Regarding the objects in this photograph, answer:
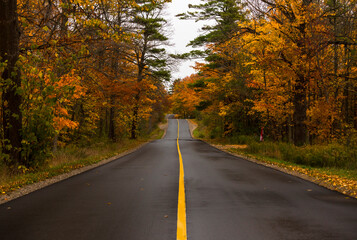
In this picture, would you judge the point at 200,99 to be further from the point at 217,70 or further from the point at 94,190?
the point at 94,190

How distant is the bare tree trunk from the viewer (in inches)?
364

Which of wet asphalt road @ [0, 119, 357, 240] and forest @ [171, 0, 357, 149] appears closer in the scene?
wet asphalt road @ [0, 119, 357, 240]

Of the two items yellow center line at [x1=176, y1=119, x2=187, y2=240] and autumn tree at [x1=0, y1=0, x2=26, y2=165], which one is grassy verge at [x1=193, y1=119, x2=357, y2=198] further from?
autumn tree at [x1=0, y1=0, x2=26, y2=165]

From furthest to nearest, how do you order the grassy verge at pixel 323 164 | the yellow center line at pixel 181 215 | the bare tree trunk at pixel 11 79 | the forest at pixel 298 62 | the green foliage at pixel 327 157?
the forest at pixel 298 62 < the green foliage at pixel 327 157 < the bare tree trunk at pixel 11 79 < the grassy verge at pixel 323 164 < the yellow center line at pixel 181 215

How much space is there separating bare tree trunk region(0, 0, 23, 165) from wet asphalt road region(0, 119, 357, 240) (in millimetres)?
2685

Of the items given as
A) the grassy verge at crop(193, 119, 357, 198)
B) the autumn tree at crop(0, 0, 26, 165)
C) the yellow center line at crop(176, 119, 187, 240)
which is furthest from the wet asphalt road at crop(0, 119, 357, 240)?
the autumn tree at crop(0, 0, 26, 165)

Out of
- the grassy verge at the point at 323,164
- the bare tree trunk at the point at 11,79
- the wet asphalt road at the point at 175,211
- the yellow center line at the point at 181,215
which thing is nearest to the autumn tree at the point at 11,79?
the bare tree trunk at the point at 11,79

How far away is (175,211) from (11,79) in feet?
23.7

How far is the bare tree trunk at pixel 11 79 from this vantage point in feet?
30.3

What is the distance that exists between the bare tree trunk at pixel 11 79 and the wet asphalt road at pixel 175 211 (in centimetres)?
268

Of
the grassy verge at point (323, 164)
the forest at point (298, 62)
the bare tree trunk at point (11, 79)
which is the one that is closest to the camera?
the grassy verge at point (323, 164)

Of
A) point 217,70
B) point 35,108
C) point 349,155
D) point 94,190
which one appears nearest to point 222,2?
point 217,70

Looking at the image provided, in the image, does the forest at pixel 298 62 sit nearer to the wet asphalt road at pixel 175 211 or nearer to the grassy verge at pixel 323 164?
the grassy verge at pixel 323 164

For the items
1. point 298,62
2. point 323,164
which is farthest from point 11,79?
point 298,62
